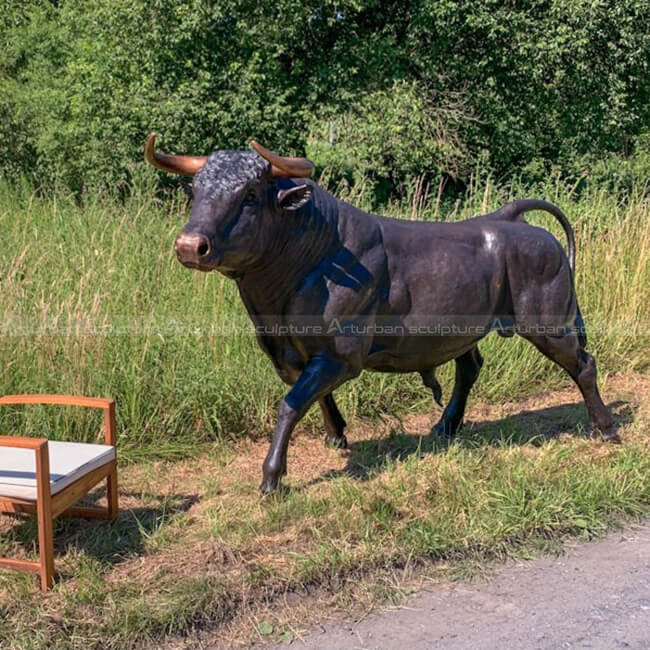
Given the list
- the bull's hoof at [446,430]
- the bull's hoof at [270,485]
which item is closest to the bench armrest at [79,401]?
the bull's hoof at [270,485]

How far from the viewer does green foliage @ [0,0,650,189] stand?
38.3 ft

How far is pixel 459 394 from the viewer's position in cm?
432

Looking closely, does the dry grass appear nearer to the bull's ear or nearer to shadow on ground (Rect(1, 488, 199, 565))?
shadow on ground (Rect(1, 488, 199, 565))

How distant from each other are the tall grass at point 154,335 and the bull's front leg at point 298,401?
1072 millimetres

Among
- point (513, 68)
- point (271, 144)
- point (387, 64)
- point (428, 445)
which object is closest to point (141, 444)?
point (428, 445)

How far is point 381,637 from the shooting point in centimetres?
259

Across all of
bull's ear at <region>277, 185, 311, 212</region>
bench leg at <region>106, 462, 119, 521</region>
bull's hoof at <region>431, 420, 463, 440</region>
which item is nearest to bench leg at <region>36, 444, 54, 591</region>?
bench leg at <region>106, 462, 119, 521</region>

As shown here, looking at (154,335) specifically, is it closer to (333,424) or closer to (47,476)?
(333,424)

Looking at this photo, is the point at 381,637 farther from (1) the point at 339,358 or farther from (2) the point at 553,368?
(2) the point at 553,368

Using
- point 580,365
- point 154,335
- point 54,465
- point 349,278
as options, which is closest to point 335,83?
point 154,335

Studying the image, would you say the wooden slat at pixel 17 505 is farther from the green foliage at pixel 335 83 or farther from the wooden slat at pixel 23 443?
the green foliage at pixel 335 83

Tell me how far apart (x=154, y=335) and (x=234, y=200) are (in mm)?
1893

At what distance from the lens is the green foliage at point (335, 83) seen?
1168 centimetres

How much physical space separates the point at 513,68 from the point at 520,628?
42.5ft
